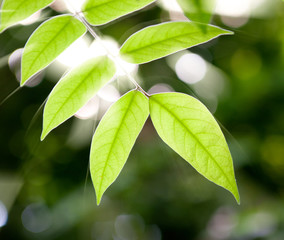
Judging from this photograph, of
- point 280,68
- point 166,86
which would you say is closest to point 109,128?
point 166,86

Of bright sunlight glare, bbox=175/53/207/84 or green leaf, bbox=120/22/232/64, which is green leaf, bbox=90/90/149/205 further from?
bright sunlight glare, bbox=175/53/207/84

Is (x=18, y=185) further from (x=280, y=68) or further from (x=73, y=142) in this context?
(x=280, y=68)

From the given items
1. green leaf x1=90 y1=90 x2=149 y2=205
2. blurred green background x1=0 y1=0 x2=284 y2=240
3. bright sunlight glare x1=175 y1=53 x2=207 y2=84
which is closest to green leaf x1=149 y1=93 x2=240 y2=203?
green leaf x1=90 y1=90 x2=149 y2=205

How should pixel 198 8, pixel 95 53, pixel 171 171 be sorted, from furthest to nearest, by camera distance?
pixel 171 171
pixel 95 53
pixel 198 8

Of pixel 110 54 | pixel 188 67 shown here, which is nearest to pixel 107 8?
pixel 110 54

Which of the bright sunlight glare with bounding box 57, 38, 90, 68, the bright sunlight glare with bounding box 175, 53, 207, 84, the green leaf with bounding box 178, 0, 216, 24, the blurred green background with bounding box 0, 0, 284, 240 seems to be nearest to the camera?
the green leaf with bounding box 178, 0, 216, 24

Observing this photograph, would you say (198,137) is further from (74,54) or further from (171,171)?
(171,171)
